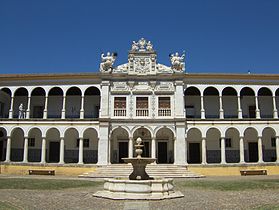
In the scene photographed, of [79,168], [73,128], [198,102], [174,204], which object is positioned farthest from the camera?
[198,102]

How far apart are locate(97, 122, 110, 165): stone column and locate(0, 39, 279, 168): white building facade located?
0.29ft

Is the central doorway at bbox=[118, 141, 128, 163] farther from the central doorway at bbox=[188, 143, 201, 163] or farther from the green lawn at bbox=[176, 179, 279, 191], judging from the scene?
the green lawn at bbox=[176, 179, 279, 191]

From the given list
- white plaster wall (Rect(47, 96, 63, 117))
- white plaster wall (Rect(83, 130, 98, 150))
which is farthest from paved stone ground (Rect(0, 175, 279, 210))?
white plaster wall (Rect(47, 96, 63, 117))

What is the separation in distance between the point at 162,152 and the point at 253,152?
353 inches

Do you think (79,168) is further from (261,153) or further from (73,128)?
(261,153)

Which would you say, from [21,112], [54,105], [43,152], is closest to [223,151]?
[43,152]

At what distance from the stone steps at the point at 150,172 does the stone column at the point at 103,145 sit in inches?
27.0

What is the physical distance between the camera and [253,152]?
31781mm

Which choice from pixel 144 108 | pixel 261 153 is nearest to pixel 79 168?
pixel 144 108

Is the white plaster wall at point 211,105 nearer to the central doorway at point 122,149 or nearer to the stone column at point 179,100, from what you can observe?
the stone column at point 179,100

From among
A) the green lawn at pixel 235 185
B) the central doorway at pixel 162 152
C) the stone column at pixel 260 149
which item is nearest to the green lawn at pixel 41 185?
the green lawn at pixel 235 185

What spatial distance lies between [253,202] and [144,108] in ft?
61.4

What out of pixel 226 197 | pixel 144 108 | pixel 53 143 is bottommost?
pixel 226 197

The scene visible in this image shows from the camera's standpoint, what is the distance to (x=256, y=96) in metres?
30.5
